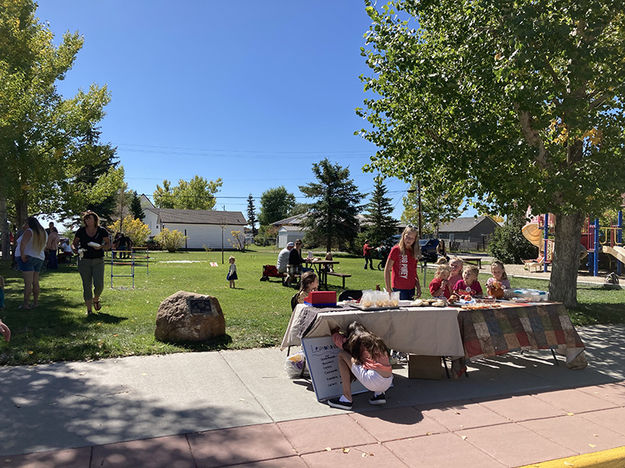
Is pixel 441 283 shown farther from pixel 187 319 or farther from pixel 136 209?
pixel 136 209

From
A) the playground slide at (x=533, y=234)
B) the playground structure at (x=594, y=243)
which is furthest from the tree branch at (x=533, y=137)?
the playground slide at (x=533, y=234)

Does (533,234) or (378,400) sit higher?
(533,234)

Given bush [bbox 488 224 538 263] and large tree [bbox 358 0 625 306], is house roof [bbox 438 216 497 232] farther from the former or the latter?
large tree [bbox 358 0 625 306]

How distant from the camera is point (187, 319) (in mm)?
6832

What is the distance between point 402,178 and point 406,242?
468 cm

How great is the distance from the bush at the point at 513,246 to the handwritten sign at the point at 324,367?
98.3 feet

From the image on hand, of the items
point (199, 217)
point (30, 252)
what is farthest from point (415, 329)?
point (199, 217)

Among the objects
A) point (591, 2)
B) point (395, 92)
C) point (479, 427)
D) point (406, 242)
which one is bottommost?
point (479, 427)

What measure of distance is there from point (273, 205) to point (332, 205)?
2417 inches

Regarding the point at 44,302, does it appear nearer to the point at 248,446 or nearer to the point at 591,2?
the point at 248,446

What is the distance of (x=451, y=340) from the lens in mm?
5398

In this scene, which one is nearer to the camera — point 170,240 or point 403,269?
point 403,269

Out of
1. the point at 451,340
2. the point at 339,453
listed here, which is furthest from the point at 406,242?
the point at 339,453

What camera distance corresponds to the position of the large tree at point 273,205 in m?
104
